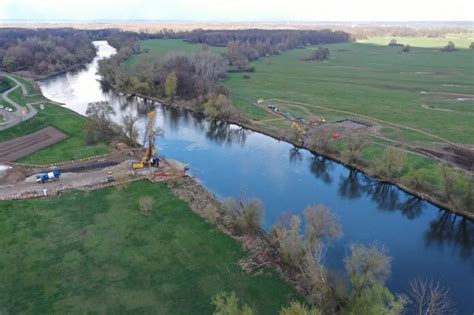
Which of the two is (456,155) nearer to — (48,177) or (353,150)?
(353,150)

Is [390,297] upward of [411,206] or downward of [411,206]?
upward

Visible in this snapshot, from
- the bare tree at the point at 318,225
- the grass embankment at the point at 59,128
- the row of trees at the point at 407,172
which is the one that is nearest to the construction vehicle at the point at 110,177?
the grass embankment at the point at 59,128

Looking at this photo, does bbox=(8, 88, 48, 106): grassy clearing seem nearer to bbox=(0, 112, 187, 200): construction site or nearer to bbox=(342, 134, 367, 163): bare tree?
bbox=(0, 112, 187, 200): construction site

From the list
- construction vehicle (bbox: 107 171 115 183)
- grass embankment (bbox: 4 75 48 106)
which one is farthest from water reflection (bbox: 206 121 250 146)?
grass embankment (bbox: 4 75 48 106)

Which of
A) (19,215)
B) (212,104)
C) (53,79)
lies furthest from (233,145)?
(53,79)

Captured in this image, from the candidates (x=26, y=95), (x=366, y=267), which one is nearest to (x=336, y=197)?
(x=366, y=267)

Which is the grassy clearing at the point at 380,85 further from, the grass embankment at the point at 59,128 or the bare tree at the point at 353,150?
the grass embankment at the point at 59,128

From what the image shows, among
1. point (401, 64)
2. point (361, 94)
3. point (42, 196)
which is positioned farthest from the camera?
point (401, 64)

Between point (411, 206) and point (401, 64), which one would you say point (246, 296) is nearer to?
point (411, 206)
